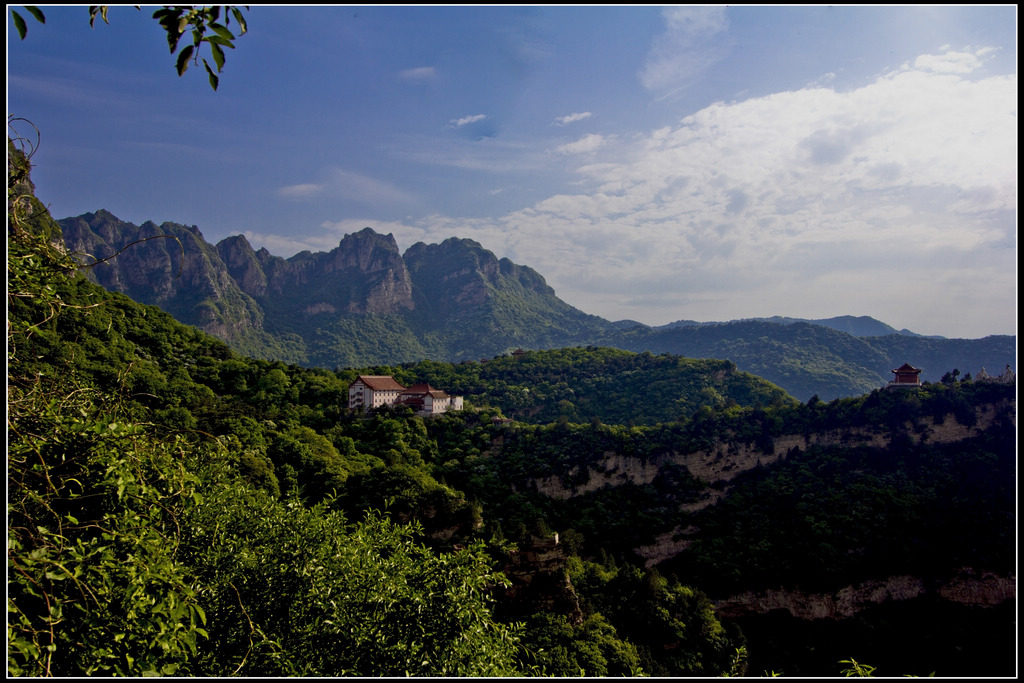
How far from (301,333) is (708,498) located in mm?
140261

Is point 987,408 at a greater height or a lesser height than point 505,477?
greater

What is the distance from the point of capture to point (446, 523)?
59.4 ft

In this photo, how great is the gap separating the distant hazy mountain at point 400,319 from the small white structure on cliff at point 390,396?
82556mm

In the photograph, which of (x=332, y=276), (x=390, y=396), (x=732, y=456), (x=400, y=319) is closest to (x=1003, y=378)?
(x=732, y=456)

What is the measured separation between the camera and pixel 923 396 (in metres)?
34.0

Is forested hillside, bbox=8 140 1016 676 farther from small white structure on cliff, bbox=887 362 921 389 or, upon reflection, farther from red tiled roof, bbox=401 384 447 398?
red tiled roof, bbox=401 384 447 398

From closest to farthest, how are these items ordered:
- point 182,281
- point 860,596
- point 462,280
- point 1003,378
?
point 860,596
point 1003,378
point 182,281
point 462,280

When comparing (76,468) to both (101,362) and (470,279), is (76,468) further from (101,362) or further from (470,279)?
(470,279)

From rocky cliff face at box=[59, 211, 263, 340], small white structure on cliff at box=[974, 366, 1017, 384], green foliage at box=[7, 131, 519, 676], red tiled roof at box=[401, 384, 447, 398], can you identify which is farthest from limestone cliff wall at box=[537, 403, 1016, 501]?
rocky cliff face at box=[59, 211, 263, 340]

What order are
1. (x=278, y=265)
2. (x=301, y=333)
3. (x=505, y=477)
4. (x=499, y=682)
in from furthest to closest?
(x=278, y=265)
(x=301, y=333)
(x=505, y=477)
(x=499, y=682)

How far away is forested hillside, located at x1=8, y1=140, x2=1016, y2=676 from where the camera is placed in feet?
12.5

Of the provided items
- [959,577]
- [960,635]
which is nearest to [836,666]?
[960,635]

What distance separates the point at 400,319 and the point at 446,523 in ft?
508

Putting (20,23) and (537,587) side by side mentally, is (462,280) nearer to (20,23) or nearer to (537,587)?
(537,587)
